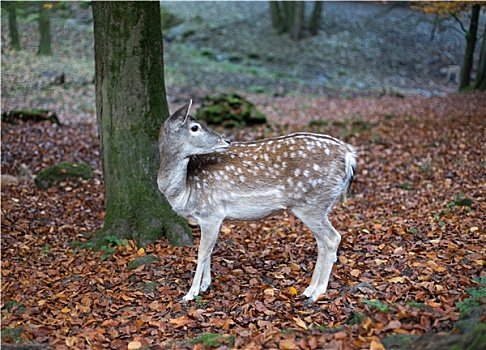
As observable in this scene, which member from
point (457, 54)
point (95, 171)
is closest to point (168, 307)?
point (95, 171)

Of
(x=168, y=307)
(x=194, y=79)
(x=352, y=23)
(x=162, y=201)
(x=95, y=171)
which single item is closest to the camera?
(x=168, y=307)

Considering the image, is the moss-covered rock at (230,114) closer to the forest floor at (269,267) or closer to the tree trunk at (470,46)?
the forest floor at (269,267)

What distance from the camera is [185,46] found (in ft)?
86.8

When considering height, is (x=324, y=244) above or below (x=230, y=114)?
above

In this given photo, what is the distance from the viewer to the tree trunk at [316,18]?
27.8 meters

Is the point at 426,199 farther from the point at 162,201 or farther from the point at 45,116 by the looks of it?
the point at 45,116

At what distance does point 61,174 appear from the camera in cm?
916

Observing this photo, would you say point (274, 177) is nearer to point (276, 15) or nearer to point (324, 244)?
point (324, 244)

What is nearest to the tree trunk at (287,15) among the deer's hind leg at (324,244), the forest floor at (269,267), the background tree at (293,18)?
the background tree at (293,18)

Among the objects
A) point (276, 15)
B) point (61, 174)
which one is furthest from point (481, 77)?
point (61, 174)

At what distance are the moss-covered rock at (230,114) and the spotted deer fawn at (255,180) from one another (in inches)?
335

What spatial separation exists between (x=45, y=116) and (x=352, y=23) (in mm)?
21435

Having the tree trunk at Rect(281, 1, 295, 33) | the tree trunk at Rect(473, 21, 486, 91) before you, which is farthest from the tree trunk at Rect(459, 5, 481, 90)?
the tree trunk at Rect(281, 1, 295, 33)

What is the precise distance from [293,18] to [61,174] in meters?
21.4
